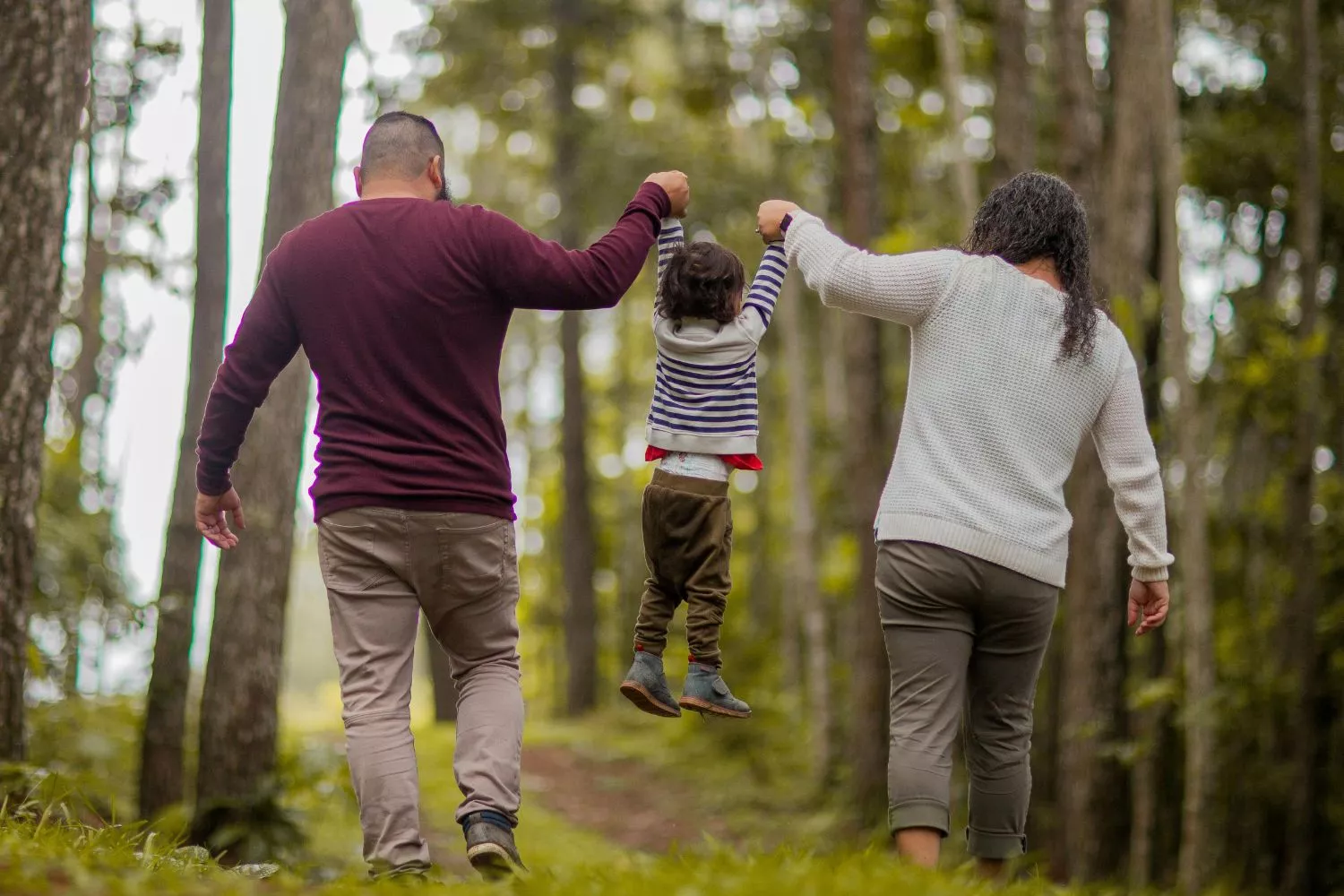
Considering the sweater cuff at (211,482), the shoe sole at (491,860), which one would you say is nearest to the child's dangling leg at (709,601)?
the shoe sole at (491,860)

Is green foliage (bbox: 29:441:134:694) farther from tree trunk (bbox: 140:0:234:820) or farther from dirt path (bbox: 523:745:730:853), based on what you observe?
dirt path (bbox: 523:745:730:853)

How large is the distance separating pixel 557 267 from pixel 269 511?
4174mm

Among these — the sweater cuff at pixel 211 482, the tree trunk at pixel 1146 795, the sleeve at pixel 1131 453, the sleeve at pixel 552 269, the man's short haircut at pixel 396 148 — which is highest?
the man's short haircut at pixel 396 148

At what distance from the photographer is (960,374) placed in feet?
13.6

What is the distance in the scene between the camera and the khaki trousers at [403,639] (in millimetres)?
3979

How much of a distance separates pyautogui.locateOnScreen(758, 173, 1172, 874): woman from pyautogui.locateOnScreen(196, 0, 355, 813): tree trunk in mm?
4231

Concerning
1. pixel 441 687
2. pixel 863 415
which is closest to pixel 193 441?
pixel 863 415

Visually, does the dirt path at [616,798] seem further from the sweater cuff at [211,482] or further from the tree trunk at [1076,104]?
the sweater cuff at [211,482]

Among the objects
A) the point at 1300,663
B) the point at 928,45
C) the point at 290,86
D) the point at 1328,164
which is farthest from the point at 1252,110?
the point at 290,86

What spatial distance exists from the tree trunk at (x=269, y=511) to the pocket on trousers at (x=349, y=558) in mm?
3697

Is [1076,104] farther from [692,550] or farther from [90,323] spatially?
[90,323]

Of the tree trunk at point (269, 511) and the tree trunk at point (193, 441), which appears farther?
the tree trunk at point (193, 441)

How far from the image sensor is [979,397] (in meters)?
4.11

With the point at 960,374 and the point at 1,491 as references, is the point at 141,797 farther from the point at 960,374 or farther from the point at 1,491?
the point at 960,374
